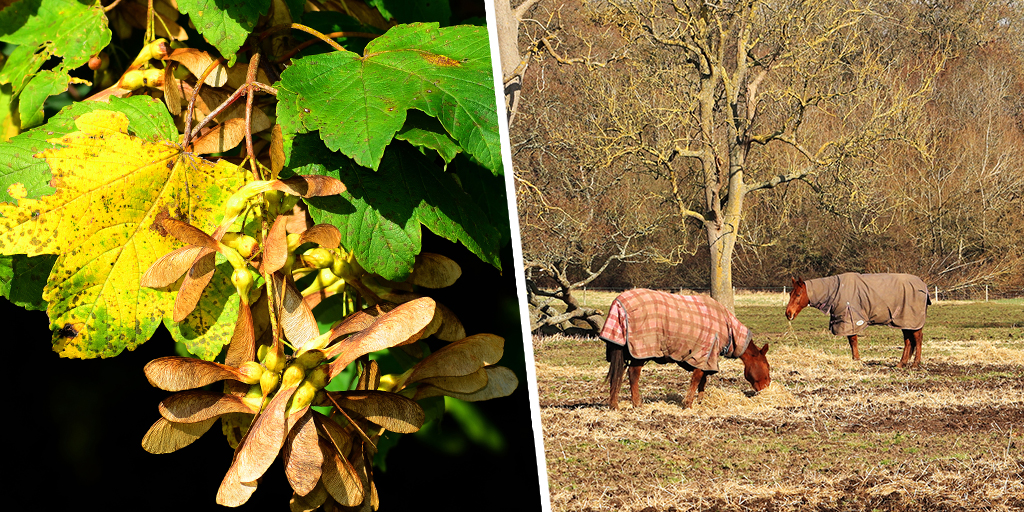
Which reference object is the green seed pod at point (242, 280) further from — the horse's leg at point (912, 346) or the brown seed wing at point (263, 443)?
the horse's leg at point (912, 346)

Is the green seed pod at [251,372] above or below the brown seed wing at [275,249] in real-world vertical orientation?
below

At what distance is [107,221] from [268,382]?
188 mm

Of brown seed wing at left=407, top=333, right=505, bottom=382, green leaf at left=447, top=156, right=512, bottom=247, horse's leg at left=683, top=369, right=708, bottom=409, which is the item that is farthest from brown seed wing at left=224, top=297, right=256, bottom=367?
horse's leg at left=683, top=369, right=708, bottom=409

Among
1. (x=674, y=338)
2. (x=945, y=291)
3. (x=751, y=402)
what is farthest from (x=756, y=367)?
(x=945, y=291)

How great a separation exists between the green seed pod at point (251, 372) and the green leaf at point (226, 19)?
238 millimetres

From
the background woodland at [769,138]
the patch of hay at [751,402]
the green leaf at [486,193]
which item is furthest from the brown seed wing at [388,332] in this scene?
the patch of hay at [751,402]

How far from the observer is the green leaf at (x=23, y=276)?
0.55m

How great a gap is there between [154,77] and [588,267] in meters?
1.11

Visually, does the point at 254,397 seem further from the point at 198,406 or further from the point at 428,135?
the point at 428,135

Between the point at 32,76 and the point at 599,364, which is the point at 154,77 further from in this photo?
the point at 599,364

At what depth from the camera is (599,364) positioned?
1.63m

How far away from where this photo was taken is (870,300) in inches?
65.6

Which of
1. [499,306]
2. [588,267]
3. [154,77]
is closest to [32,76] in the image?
[154,77]

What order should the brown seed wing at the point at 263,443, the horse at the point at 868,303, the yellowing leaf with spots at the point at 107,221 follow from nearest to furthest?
Result: the brown seed wing at the point at 263,443 → the yellowing leaf with spots at the point at 107,221 → the horse at the point at 868,303
